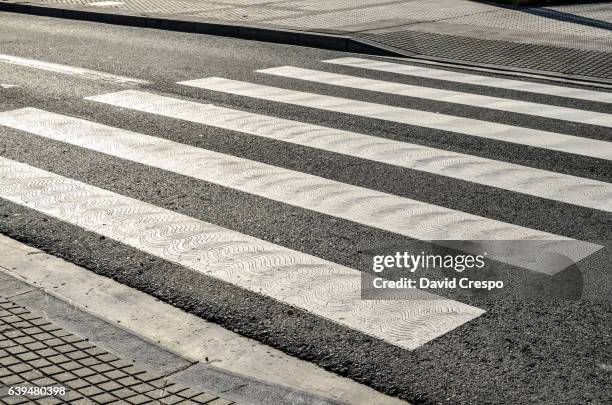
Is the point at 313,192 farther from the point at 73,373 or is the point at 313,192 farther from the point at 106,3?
the point at 106,3

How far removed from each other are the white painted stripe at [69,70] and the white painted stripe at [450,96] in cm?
162

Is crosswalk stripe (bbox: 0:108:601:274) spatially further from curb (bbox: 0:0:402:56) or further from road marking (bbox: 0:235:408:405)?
curb (bbox: 0:0:402:56)

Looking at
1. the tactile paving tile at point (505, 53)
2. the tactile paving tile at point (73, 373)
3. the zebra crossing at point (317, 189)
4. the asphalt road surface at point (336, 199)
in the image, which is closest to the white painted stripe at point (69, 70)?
the asphalt road surface at point (336, 199)

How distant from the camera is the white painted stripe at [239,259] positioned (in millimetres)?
4477

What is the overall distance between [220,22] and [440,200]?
834 cm

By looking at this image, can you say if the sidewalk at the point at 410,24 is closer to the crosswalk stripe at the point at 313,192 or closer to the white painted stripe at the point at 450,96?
the white painted stripe at the point at 450,96

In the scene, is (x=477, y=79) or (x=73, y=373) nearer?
(x=73, y=373)

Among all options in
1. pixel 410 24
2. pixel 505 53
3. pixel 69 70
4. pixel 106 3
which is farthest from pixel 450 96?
pixel 106 3

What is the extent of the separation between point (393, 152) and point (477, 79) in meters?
3.20

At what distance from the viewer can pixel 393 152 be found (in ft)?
23.8

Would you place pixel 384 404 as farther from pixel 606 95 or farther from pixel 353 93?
pixel 606 95

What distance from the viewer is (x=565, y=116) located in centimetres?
839

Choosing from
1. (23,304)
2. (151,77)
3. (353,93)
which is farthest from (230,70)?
(23,304)

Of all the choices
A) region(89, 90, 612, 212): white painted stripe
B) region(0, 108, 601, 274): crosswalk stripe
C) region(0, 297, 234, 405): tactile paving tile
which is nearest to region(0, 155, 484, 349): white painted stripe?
region(0, 108, 601, 274): crosswalk stripe
